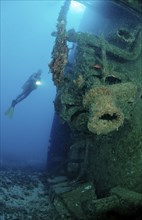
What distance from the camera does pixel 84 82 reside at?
4.95m

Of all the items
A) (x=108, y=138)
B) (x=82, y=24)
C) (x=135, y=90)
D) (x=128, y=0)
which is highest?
(x=82, y=24)

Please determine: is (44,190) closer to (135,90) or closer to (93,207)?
(93,207)

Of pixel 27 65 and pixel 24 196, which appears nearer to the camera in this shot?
pixel 24 196

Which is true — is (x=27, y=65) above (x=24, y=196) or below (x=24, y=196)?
above

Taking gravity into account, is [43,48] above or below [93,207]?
above

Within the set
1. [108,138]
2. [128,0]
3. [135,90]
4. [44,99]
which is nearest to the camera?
[135,90]

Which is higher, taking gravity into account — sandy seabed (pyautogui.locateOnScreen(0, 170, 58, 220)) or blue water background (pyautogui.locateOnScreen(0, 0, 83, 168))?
blue water background (pyautogui.locateOnScreen(0, 0, 83, 168))

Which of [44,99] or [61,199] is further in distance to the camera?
[44,99]

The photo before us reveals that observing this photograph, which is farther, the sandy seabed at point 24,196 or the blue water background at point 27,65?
the blue water background at point 27,65

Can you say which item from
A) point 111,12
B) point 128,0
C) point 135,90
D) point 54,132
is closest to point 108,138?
point 135,90

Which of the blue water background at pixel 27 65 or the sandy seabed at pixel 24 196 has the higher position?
the blue water background at pixel 27 65

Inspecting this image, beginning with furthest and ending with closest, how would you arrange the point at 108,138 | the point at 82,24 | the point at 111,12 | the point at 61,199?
the point at 82,24
the point at 111,12
the point at 61,199
the point at 108,138

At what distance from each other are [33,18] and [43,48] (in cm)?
3363

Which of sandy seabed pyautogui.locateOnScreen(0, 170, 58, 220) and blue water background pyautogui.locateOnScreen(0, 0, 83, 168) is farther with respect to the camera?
blue water background pyautogui.locateOnScreen(0, 0, 83, 168)
